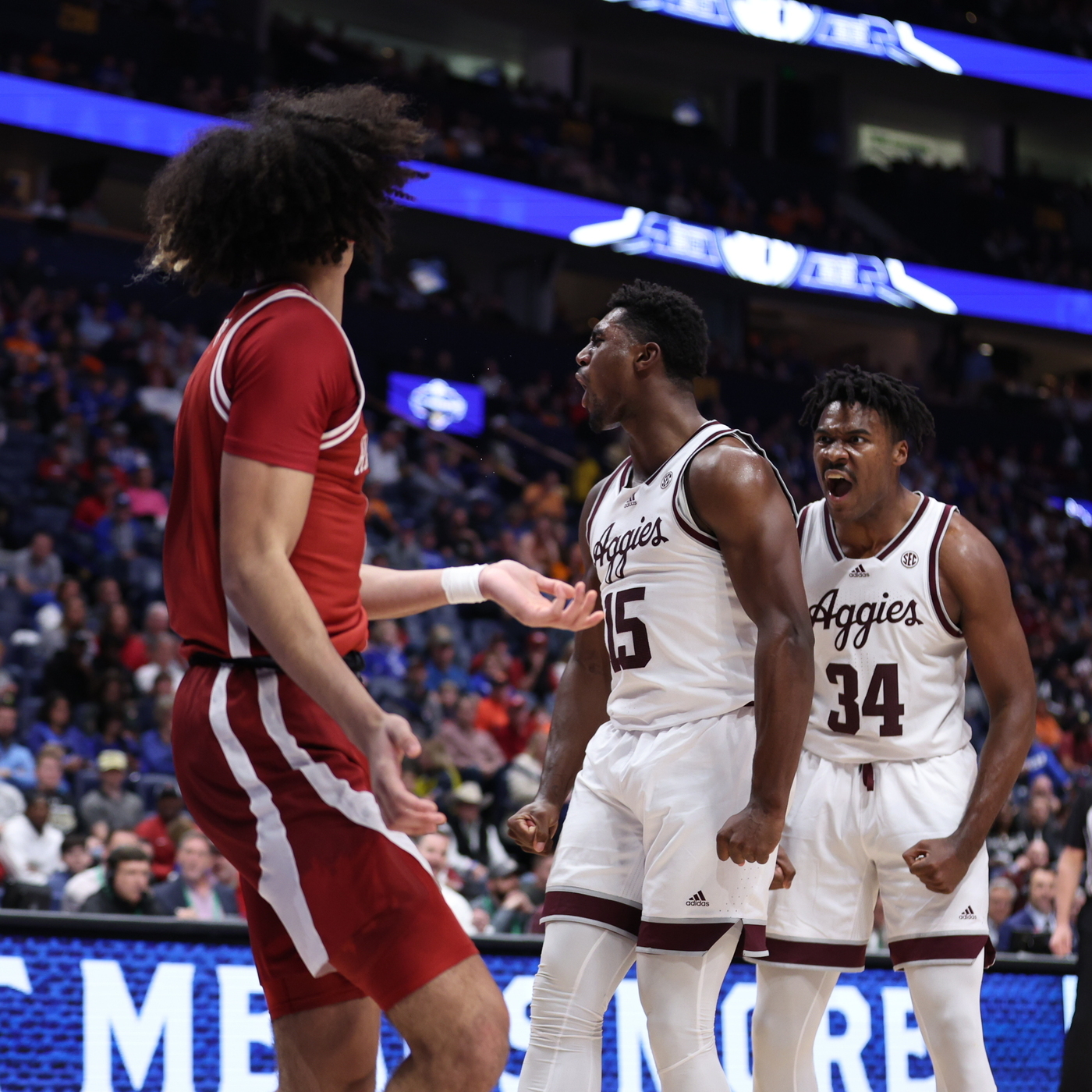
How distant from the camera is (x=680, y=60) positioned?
28.9 metres

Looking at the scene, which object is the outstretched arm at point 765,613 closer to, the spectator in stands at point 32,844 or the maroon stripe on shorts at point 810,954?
the maroon stripe on shorts at point 810,954

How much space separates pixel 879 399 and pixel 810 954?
1609 millimetres

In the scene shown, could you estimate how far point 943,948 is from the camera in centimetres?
396

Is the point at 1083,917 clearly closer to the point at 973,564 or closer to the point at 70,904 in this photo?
the point at 973,564

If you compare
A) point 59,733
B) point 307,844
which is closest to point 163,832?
point 59,733

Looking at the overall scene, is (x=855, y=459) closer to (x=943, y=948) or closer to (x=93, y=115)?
(x=943, y=948)

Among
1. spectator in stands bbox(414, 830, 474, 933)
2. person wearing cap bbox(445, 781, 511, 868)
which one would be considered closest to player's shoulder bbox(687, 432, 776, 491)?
spectator in stands bbox(414, 830, 474, 933)

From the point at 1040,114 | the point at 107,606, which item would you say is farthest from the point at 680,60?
the point at 107,606

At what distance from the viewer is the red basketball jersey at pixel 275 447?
241 centimetres

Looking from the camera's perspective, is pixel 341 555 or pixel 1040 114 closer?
pixel 341 555

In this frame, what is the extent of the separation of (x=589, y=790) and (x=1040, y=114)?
104 ft

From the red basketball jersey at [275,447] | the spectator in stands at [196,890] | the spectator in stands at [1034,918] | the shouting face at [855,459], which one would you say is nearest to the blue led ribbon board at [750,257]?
the spectator in stands at [1034,918]

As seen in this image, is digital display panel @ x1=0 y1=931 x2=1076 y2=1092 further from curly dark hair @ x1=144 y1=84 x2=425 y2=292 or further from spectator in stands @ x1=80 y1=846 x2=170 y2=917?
curly dark hair @ x1=144 y1=84 x2=425 y2=292

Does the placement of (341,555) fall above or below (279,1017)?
above
